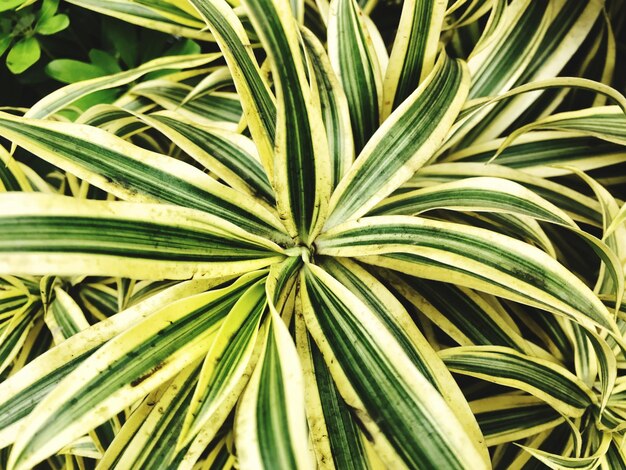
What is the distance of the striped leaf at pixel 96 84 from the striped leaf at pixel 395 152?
449 millimetres

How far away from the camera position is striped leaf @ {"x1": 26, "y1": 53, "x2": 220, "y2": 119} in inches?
37.0

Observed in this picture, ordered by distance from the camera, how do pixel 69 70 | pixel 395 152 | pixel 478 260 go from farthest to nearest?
pixel 69 70 → pixel 395 152 → pixel 478 260

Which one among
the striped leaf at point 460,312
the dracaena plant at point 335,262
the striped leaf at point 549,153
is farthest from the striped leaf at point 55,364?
the striped leaf at point 549,153

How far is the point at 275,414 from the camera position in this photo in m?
0.54

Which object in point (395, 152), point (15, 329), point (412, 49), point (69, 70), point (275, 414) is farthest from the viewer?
point (69, 70)

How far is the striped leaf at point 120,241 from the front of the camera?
1.66 ft

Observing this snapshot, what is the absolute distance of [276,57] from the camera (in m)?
0.61

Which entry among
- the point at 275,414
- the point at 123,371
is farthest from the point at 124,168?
the point at 275,414

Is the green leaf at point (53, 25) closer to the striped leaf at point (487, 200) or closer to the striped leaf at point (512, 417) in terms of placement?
the striped leaf at point (487, 200)

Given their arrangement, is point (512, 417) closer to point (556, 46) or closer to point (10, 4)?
point (556, 46)

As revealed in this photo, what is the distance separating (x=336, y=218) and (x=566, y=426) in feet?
1.70

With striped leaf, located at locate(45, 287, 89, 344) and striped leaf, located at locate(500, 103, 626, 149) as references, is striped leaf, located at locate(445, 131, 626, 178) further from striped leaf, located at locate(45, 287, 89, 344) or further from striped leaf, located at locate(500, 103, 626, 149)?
striped leaf, located at locate(45, 287, 89, 344)

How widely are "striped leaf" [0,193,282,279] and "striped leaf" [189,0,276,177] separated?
14cm

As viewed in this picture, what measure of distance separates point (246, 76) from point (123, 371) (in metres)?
0.41
